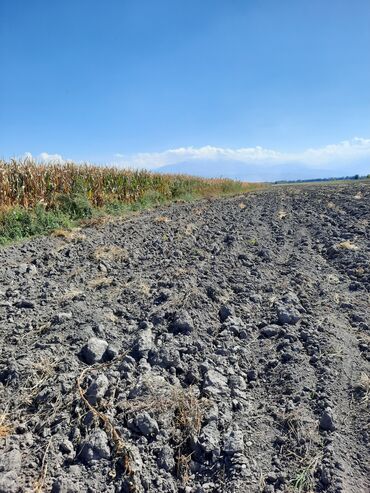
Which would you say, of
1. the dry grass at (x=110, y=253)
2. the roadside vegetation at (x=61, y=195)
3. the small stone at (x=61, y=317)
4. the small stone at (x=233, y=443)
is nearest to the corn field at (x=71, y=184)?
the roadside vegetation at (x=61, y=195)

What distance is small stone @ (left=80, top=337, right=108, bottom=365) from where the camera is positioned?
294 centimetres

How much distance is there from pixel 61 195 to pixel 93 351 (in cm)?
833

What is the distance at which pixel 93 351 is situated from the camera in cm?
297

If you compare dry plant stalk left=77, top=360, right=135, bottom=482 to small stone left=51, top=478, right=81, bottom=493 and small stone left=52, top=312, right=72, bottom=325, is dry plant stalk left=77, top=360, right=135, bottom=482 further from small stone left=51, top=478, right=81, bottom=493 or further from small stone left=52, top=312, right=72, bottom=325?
small stone left=52, top=312, right=72, bottom=325

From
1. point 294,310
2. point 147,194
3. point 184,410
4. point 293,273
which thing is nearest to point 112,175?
point 147,194

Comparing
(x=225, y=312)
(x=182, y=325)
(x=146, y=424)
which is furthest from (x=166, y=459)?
(x=225, y=312)

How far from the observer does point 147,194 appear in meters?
16.0

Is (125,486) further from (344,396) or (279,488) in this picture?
(344,396)

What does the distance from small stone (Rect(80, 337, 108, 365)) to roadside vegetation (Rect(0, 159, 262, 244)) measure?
4.79 metres

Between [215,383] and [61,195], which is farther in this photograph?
[61,195]

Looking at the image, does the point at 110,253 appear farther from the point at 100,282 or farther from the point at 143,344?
the point at 143,344

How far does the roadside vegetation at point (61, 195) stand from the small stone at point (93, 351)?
4792 mm

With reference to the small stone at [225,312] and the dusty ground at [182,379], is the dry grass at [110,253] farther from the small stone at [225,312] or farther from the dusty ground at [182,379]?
the small stone at [225,312]

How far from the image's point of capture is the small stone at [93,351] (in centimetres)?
294
